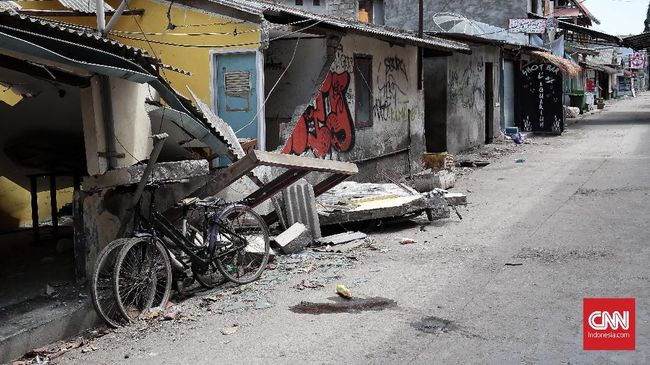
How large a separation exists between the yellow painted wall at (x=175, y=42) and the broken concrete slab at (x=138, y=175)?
387 centimetres

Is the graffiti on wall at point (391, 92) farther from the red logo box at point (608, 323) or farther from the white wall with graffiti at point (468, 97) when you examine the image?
the red logo box at point (608, 323)

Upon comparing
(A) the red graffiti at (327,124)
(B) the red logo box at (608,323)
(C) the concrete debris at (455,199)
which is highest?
(A) the red graffiti at (327,124)

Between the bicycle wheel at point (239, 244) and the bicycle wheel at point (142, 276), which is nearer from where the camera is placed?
the bicycle wheel at point (142, 276)

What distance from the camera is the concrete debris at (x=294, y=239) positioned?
8.18 m

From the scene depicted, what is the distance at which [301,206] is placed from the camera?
8.87m

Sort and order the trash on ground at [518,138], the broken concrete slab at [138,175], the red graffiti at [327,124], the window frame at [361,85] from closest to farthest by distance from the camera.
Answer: the broken concrete slab at [138,175] < the red graffiti at [327,124] < the window frame at [361,85] < the trash on ground at [518,138]

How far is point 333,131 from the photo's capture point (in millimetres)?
12328

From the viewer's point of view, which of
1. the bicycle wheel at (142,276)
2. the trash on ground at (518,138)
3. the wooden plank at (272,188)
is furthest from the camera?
the trash on ground at (518,138)

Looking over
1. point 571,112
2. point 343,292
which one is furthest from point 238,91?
point 571,112

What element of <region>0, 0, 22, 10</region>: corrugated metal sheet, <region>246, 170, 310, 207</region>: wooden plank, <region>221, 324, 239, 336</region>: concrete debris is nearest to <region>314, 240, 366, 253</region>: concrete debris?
<region>246, 170, 310, 207</region>: wooden plank

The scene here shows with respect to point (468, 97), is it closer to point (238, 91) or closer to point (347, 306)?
point (238, 91)

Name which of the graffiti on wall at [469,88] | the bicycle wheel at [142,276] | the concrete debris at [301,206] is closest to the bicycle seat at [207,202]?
the bicycle wheel at [142,276]

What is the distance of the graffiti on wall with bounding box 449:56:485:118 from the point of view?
64.4 feet

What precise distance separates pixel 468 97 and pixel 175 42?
1179 cm
